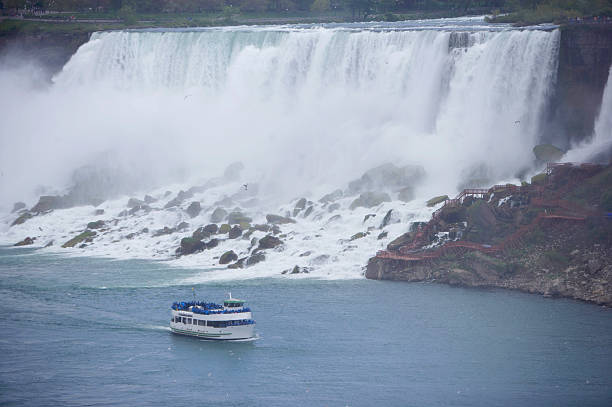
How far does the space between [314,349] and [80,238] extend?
2431 cm

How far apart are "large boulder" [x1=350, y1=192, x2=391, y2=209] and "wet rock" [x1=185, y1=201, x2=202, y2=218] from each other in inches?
360

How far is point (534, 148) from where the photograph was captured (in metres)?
52.2

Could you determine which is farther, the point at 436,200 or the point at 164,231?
the point at 164,231

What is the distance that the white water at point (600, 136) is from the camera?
49969 millimetres

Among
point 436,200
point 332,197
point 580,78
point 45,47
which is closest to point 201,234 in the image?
point 332,197

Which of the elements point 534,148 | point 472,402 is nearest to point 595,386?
point 472,402

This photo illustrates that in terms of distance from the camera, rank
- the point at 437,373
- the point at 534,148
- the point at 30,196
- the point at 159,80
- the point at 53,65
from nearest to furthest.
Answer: the point at 437,373
the point at 534,148
the point at 30,196
the point at 159,80
the point at 53,65

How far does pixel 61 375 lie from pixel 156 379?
121 inches

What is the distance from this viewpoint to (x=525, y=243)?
4369cm

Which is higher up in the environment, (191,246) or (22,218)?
(22,218)

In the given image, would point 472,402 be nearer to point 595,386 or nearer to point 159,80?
point 595,386

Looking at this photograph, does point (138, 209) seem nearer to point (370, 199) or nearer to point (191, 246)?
point (191, 246)

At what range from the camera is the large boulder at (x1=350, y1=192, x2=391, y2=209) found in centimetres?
5241

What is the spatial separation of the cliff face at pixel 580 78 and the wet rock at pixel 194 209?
61.8ft
